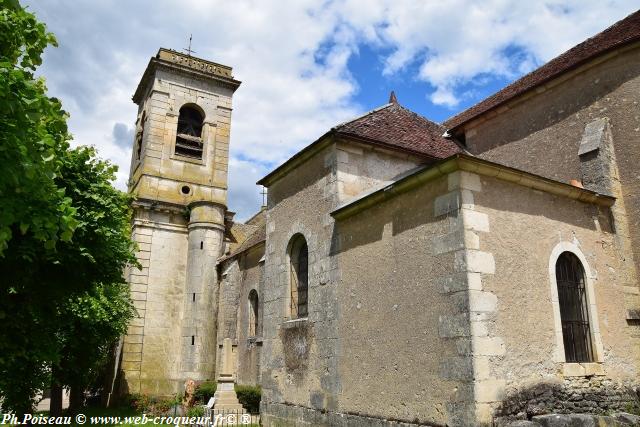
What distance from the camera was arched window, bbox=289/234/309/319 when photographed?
10.0 meters

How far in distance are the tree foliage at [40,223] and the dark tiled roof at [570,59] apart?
8.50 m

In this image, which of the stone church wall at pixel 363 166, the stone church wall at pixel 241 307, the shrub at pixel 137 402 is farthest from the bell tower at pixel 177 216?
the stone church wall at pixel 363 166

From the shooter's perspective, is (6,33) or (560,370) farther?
(560,370)

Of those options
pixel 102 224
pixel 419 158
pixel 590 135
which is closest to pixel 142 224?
pixel 102 224

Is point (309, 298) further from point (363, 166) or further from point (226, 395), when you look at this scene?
point (226, 395)

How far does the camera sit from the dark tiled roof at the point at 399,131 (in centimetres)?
988

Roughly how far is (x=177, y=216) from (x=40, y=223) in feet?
51.1

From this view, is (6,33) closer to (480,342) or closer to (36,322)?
(36,322)

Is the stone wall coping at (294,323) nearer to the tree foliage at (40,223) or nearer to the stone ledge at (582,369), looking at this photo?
the tree foliage at (40,223)

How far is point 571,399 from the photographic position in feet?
22.4

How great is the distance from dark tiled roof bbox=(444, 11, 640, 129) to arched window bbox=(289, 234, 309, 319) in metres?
5.21

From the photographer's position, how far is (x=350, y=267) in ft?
28.2

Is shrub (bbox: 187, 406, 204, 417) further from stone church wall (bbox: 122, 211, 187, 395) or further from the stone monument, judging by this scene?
stone church wall (bbox: 122, 211, 187, 395)

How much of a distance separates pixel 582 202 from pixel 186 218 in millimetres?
15583
